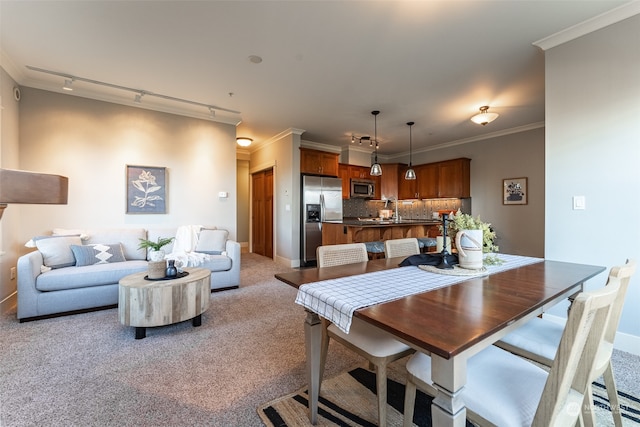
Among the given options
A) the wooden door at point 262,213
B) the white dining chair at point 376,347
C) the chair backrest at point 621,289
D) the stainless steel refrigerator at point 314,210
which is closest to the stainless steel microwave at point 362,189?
the stainless steel refrigerator at point 314,210

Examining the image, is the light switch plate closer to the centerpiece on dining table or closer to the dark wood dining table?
the dark wood dining table

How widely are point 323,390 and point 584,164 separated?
274 cm

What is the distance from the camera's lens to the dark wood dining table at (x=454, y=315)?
2.48 ft

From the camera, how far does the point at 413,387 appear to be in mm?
1147

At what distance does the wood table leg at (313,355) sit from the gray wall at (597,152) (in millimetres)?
2403

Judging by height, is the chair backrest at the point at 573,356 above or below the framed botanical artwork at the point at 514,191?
below

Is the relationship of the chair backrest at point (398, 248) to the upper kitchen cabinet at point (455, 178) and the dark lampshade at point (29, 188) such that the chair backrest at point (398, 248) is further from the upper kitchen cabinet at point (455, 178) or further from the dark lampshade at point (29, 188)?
the upper kitchen cabinet at point (455, 178)

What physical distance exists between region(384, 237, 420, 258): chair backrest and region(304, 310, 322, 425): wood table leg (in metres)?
0.96

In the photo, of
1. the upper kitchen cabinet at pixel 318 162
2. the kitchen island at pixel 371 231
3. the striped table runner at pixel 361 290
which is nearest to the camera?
the striped table runner at pixel 361 290

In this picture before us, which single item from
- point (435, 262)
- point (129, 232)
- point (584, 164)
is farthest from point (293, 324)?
point (584, 164)

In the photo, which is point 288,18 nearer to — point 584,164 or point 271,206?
point 584,164

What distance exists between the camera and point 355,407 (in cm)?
151

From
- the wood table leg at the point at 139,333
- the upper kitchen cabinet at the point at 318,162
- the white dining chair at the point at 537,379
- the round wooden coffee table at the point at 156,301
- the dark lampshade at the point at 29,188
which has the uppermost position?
the upper kitchen cabinet at the point at 318,162

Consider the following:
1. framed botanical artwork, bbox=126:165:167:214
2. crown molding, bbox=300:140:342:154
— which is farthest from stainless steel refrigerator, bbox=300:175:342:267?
framed botanical artwork, bbox=126:165:167:214
